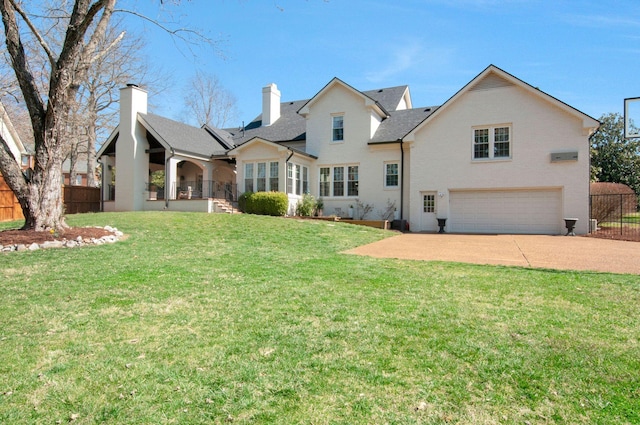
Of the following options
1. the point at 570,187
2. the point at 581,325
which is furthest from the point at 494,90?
the point at 581,325

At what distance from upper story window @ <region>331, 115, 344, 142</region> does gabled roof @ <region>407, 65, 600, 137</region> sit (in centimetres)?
419

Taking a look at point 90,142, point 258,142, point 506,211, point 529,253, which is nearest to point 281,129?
point 258,142

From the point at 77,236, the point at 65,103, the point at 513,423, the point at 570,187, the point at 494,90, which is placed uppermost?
the point at 494,90

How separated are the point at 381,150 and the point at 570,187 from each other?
8.65 metres

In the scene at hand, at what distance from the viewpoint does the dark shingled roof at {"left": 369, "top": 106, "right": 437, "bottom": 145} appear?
20.1 metres

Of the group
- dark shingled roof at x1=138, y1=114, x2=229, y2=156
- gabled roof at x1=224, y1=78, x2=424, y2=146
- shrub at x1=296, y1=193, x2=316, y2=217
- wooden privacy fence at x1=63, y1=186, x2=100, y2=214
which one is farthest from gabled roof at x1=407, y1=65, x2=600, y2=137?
wooden privacy fence at x1=63, y1=186, x2=100, y2=214

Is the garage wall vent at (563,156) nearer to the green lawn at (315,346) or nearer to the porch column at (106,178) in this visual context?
the green lawn at (315,346)

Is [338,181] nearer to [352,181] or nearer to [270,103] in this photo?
[352,181]

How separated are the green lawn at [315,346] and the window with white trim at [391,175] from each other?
13.1 m

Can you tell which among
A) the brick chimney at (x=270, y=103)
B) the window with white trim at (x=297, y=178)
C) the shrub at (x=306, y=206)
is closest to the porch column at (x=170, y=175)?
the window with white trim at (x=297, y=178)

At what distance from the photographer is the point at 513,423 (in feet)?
8.43

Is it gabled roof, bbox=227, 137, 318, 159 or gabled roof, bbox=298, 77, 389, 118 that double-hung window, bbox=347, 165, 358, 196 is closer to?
gabled roof, bbox=227, 137, 318, 159

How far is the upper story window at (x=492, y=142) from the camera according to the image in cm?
1730

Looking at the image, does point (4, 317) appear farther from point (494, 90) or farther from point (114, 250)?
point (494, 90)
